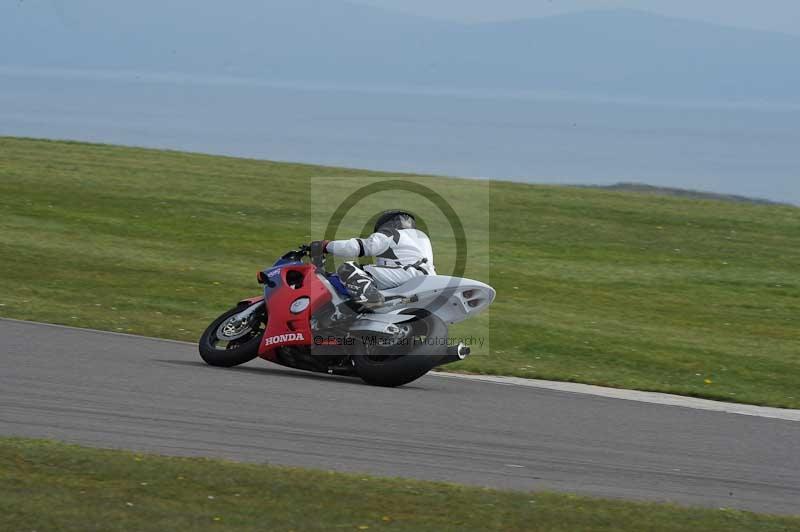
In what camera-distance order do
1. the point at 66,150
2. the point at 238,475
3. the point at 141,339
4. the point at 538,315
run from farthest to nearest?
the point at 66,150
the point at 538,315
the point at 141,339
the point at 238,475

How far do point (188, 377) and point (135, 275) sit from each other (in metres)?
7.81

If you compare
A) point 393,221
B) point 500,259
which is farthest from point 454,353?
point 500,259

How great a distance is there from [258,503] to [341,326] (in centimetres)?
474

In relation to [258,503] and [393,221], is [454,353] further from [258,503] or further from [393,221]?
[258,503]

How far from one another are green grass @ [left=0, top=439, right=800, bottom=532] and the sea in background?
31991 millimetres

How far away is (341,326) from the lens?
38.1ft

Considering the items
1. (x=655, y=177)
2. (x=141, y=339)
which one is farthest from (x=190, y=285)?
(x=655, y=177)

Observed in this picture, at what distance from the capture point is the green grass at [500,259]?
14.7 metres

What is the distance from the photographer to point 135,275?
1858 centimetres

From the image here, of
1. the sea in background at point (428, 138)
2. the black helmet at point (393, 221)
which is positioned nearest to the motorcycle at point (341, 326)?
the black helmet at point (393, 221)

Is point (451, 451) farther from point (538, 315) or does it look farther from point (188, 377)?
point (538, 315)

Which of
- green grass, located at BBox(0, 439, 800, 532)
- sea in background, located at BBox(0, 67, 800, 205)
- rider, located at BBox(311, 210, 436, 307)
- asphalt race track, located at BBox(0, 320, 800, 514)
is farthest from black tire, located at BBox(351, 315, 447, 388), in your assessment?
sea in background, located at BBox(0, 67, 800, 205)

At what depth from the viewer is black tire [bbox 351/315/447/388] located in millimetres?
11117

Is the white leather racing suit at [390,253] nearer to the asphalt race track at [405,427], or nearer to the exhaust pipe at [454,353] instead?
the exhaust pipe at [454,353]
